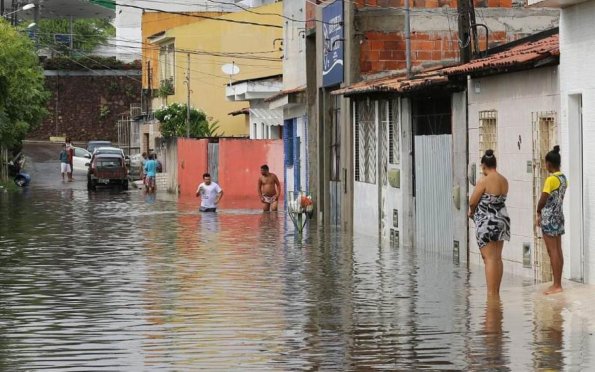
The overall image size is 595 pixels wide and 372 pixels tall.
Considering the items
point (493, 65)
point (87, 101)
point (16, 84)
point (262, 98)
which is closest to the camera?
point (493, 65)

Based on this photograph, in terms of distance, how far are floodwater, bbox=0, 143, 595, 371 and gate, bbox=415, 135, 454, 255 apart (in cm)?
41

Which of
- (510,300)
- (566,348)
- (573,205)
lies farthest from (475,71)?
(566,348)

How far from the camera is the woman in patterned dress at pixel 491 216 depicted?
17359 millimetres

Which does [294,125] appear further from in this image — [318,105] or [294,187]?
[318,105]

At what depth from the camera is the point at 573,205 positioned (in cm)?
1852

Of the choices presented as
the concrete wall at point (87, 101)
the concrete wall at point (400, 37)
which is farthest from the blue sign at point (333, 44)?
the concrete wall at point (87, 101)

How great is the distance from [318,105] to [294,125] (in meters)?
7.31

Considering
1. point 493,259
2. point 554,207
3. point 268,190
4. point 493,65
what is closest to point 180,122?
point 268,190

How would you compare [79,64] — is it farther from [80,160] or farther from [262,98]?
[262,98]

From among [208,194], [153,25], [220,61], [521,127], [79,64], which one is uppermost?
[153,25]

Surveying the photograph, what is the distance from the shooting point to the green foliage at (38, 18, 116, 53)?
102975 millimetres

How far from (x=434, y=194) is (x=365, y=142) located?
637cm

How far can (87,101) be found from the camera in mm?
93250

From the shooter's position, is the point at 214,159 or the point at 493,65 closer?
the point at 493,65
